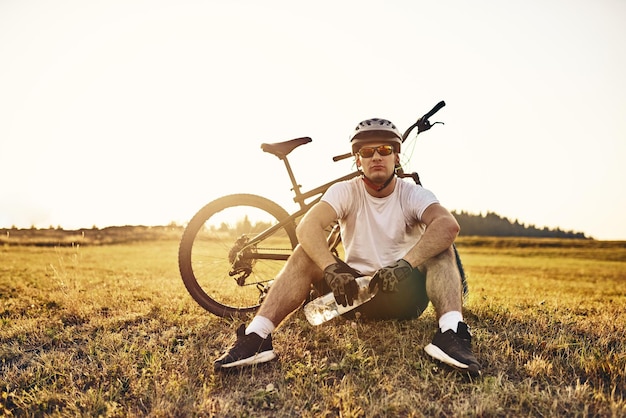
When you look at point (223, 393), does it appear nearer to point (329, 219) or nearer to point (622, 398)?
point (329, 219)

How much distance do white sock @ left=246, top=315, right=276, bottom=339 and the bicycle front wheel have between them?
1235 millimetres

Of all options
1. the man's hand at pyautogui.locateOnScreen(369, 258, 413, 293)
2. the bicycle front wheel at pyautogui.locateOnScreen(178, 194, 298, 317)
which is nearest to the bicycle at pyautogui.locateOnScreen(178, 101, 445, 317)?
the bicycle front wheel at pyautogui.locateOnScreen(178, 194, 298, 317)

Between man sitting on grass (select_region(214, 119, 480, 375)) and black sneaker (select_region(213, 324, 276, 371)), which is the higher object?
man sitting on grass (select_region(214, 119, 480, 375))

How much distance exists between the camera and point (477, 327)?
15.8 feet

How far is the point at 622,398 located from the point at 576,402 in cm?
43

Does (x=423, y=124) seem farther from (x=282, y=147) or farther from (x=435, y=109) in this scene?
(x=282, y=147)

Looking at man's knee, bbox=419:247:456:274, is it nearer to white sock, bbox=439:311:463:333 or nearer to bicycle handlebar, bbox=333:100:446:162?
white sock, bbox=439:311:463:333

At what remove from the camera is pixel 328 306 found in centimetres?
425

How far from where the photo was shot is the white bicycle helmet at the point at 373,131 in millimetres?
4336

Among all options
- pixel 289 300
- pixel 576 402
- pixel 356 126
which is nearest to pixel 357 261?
pixel 289 300

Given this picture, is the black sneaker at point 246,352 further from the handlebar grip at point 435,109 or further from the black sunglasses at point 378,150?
the handlebar grip at point 435,109

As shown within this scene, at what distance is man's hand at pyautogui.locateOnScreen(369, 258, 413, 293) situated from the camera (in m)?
3.61

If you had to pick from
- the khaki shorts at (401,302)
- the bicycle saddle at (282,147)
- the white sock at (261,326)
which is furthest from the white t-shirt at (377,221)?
the bicycle saddle at (282,147)

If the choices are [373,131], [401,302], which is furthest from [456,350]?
[373,131]
